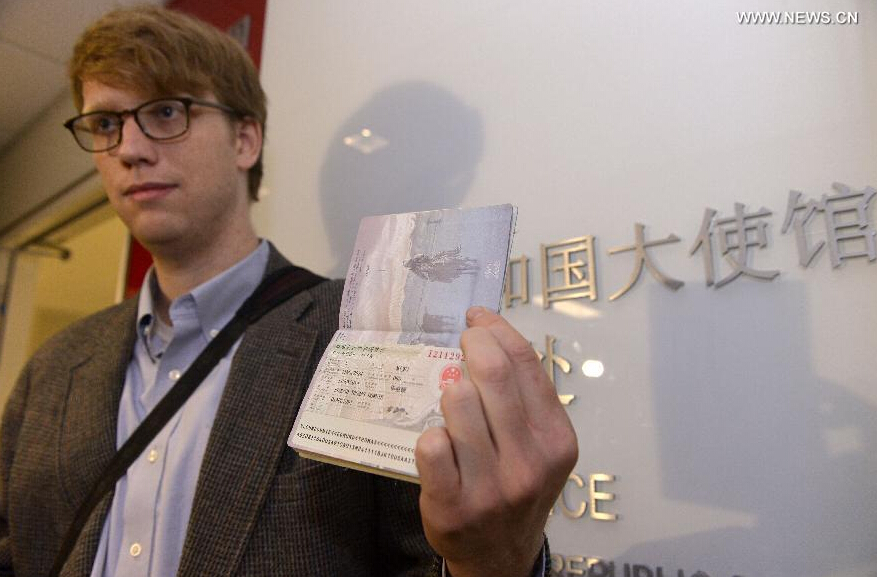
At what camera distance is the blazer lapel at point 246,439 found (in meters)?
0.70

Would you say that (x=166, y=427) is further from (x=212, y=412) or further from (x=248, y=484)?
(x=248, y=484)

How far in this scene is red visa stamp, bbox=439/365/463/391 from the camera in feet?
1.51

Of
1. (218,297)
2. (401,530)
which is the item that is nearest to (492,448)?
(401,530)

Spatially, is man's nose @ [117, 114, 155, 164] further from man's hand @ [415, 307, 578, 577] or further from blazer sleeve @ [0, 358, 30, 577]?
man's hand @ [415, 307, 578, 577]

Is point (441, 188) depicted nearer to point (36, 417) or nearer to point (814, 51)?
point (814, 51)

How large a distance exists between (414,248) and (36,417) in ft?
2.78

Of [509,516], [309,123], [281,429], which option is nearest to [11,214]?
[309,123]

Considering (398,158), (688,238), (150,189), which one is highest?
(398,158)

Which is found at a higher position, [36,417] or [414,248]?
[414,248]

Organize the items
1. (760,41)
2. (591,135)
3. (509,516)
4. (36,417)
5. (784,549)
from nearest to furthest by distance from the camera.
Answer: (509,516)
(784,549)
(760,41)
(591,135)
(36,417)

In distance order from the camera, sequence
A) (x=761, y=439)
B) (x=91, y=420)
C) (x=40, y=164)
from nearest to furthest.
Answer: (x=761, y=439) < (x=91, y=420) < (x=40, y=164)

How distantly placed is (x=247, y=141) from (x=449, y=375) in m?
0.81

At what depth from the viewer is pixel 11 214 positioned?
9.30 ft

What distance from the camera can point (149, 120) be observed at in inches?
38.7
